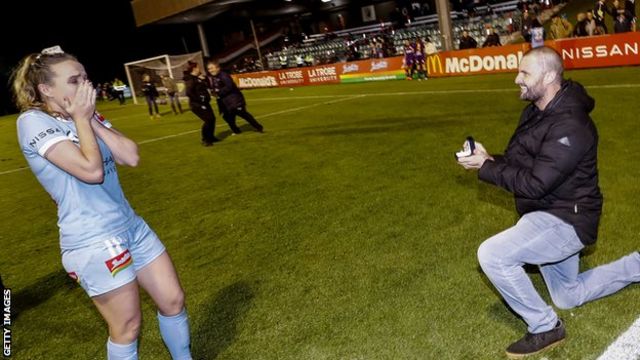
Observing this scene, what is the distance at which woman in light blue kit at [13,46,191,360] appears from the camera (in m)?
2.53

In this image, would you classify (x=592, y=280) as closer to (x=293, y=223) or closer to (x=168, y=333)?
(x=168, y=333)

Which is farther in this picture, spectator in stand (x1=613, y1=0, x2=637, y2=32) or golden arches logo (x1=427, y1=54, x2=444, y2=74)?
golden arches logo (x1=427, y1=54, x2=444, y2=74)

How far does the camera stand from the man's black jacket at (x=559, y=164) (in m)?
2.97

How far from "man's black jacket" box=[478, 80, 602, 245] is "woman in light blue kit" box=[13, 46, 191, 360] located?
2.21 metres

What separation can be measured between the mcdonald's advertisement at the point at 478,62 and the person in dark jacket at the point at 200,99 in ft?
26.8

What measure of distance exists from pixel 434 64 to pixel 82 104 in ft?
70.5

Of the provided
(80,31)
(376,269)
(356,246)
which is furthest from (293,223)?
(80,31)

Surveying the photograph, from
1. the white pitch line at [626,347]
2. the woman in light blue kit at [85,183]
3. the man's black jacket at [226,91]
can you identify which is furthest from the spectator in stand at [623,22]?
the woman in light blue kit at [85,183]

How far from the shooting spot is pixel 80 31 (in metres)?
54.9

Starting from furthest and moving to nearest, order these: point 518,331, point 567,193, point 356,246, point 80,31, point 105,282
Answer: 1. point 80,31
2. point 356,246
3. point 518,331
4. point 567,193
5. point 105,282

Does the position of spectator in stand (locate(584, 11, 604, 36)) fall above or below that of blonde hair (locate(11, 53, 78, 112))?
below

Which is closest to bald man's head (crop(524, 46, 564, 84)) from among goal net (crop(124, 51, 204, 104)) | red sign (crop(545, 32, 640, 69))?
red sign (crop(545, 32, 640, 69))

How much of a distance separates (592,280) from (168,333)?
3020 mm

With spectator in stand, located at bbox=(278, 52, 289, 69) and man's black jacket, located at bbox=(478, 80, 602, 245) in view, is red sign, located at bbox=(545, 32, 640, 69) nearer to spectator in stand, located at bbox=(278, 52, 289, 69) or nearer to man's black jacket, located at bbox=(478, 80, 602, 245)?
man's black jacket, located at bbox=(478, 80, 602, 245)
